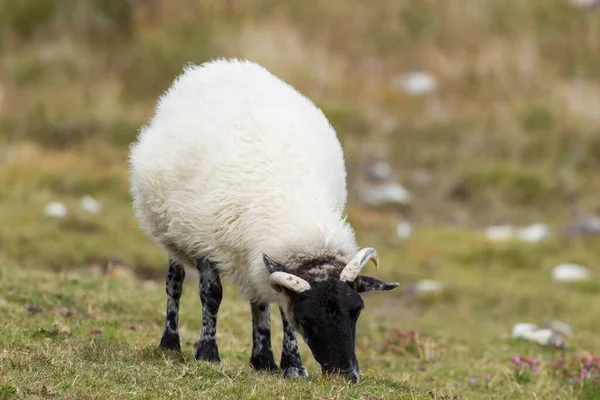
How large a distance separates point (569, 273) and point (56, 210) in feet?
34.1

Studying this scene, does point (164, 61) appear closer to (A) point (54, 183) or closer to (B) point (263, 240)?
(A) point (54, 183)

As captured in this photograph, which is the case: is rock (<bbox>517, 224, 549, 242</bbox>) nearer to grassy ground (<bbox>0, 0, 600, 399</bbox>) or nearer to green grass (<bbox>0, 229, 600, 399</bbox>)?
grassy ground (<bbox>0, 0, 600, 399</bbox>)

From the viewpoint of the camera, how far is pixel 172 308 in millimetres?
9758

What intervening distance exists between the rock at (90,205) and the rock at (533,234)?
9.26m

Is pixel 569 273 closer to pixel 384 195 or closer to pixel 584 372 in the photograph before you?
pixel 384 195

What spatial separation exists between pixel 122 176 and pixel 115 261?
6.11 m

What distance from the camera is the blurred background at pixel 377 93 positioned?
82.0 ft

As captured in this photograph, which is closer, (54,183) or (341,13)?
(54,183)

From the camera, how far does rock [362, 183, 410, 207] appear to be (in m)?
25.0

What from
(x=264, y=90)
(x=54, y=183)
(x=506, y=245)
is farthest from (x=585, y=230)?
(x=264, y=90)

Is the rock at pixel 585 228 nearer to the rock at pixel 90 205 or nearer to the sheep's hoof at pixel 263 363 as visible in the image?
the rock at pixel 90 205

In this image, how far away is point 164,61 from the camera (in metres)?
30.3

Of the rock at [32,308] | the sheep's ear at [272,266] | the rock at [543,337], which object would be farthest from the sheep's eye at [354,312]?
the rock at [543,337]

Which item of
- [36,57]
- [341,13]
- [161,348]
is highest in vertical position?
[341,13]
